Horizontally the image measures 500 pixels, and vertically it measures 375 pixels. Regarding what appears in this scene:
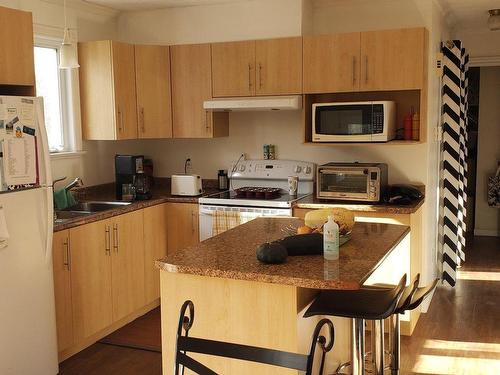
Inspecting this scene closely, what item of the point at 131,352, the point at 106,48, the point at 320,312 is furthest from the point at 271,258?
the point at 106,48

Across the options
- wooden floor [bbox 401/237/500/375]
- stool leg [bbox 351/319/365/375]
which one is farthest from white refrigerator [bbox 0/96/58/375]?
wooden floor [bbox 401/237/500/375]

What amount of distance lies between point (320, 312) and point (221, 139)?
10.0 feet

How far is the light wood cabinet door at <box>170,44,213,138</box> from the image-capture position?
4.94m

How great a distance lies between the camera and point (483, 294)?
17.0 feet

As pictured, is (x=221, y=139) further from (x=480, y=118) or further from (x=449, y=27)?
(x=480, y=118)

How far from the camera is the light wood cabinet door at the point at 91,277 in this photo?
3.86 m

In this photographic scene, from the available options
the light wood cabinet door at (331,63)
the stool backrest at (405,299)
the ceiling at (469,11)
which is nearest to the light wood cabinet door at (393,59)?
the light wood cabinet door at (331,63)

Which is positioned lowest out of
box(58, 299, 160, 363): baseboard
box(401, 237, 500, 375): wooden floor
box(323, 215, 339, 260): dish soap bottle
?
box(401, 237, 500, 375): wooden floor

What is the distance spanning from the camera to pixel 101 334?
4203 mm

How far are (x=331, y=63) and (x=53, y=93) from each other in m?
2.14

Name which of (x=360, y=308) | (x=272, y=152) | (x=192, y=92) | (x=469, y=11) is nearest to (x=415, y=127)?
(x=272, y=152)

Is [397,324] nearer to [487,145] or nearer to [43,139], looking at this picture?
[43,139]

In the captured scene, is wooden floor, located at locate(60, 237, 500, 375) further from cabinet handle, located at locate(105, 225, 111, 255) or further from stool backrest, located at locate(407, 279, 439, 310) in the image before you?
stool backrest, located at locate(407, 279, 439, 310)

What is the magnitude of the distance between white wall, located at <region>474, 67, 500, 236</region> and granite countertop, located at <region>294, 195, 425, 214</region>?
3513mm
